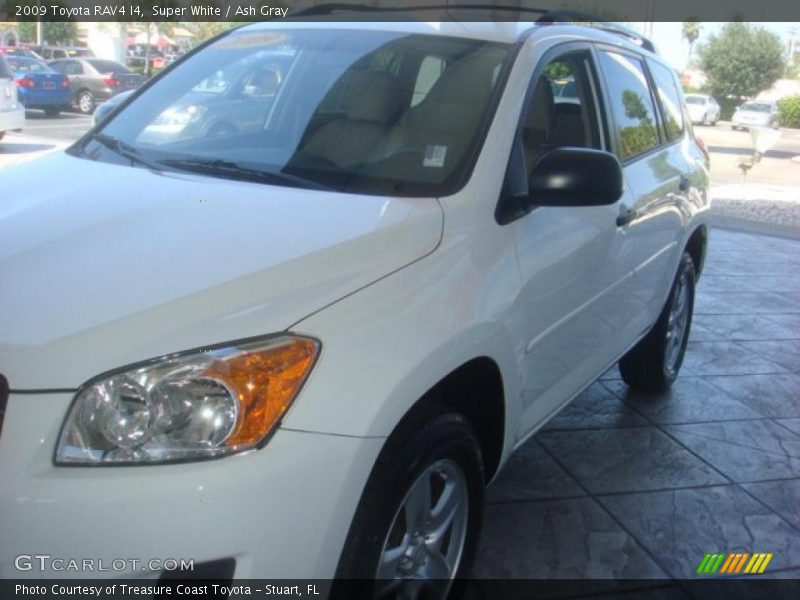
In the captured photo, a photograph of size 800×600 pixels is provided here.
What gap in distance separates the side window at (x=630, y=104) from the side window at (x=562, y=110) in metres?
0.22

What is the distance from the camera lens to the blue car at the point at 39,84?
2122 cm

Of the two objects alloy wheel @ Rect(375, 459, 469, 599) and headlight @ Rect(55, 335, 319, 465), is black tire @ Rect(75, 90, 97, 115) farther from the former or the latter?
headlight @ Rect(55, 335, 319, 465)

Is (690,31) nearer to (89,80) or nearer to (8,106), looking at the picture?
(89,80)

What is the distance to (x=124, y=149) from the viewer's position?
3076 mm

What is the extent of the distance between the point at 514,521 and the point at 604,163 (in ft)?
4.69

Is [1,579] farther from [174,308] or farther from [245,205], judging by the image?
[245,205]

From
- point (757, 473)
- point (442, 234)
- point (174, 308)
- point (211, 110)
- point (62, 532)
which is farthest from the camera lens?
point (757, 473)

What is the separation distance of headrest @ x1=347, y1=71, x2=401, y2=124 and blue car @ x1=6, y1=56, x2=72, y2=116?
66.8 ft

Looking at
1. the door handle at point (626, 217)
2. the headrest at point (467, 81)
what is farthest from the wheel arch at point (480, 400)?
the door handle at point (626, 217)

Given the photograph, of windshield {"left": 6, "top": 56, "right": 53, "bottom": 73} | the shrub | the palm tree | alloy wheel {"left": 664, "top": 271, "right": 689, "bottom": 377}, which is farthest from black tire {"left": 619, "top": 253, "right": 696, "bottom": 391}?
the palm tree

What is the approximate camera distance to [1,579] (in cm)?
168

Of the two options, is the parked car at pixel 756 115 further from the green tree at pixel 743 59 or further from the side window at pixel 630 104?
the side window at pixel 630 104

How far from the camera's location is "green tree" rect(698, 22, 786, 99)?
50.8 m

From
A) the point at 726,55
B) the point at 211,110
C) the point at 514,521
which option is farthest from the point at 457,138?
the point at 726,55
